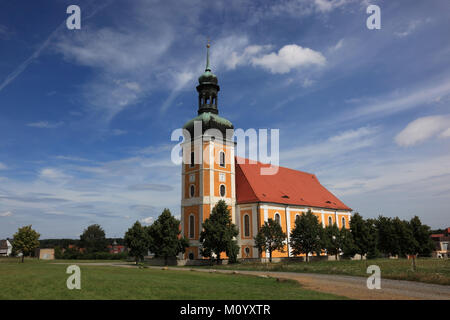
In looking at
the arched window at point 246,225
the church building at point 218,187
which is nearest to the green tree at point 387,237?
the church building at point 218,187

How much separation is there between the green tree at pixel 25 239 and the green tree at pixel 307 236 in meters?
36.9

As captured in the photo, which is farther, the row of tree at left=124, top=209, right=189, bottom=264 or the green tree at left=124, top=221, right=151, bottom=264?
the green tree at left=124, top=221, right=151, bottom=264

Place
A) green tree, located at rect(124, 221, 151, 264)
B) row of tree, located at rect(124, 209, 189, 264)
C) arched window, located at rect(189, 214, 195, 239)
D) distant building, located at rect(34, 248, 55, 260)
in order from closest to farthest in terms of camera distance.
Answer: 1. row of tree, located at rect(124, 209, 189, 264)
2. green tree, located at rect(124, 221, 151, 264)
3. arched window, located at rect(189, 214, 195, 239)
4. distant building, located at rect(34, 248, 55, 260)

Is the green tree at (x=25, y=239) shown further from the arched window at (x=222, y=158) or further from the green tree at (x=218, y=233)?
the arched window at (x=222, y=158)

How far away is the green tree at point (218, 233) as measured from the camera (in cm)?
3628

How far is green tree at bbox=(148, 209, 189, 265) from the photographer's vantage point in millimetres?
37531

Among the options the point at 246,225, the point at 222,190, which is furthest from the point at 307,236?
the point at 222,190

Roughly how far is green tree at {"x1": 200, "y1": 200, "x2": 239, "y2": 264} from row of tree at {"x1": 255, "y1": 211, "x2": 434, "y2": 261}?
14.5 ft

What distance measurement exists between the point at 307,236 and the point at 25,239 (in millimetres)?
39259

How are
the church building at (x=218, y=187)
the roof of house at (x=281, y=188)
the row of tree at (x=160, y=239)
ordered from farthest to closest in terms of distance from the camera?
the roof of house at (x=281, y=188)
the church building at (x=218, y=187)
the row of tree at (x=160, y=239)

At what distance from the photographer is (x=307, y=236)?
40.6m

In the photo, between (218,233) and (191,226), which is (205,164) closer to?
(191,226)

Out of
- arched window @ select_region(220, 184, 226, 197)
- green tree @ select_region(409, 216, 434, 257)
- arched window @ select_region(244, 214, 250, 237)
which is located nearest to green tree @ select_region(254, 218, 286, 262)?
arched window @ select_region(244, 214, 250, 237)

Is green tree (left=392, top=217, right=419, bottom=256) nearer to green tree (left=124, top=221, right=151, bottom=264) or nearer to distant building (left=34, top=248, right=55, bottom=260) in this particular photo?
green tree (left=124, top=221, right=151, bottom=264)
